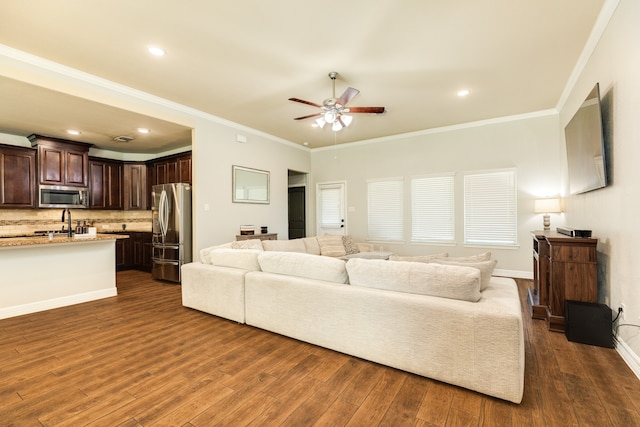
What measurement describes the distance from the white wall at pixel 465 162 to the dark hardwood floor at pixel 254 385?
9.04 feet

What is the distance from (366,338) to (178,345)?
1725 millimetres

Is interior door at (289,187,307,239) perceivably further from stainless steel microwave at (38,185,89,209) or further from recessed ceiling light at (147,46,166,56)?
recessed ceiling light at (147,46,166,56)

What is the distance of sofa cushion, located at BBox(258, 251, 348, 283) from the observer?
2.59m

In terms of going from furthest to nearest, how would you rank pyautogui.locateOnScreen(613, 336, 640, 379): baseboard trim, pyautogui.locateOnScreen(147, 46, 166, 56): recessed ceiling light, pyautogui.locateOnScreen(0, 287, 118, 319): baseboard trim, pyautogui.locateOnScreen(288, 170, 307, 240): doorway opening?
pyautogui.locateOnScreen(288, 170, 307, 240): doorway opening, pyautogui.locateOnScreen(0, 287, 118, 319): baseboard trim, pyautogui.locateOnScreen(147, 46, 166, 56): recessed ceiling light, pyautogui.locateOnScreen(613, 336, 640, 379): baseboard trim

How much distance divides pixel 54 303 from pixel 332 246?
4.08 meters

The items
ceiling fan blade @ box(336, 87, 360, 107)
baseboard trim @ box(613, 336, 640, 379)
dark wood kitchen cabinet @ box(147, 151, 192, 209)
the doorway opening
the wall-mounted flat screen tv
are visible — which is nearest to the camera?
baseboard trim @ box(613, 336, 640, 379)

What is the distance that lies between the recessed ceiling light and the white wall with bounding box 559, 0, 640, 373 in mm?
4115

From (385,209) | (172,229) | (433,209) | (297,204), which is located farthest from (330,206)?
(172,229)

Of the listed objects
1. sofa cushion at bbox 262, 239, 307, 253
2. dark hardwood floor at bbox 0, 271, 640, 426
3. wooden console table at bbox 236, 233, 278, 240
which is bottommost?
dark hardwood floor at bbox 0, 271, 640, 426

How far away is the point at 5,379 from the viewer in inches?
83.8

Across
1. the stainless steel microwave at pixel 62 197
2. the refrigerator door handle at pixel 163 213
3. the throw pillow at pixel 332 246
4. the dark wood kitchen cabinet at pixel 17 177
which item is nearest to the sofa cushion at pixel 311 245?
the throw pillow at pixel 332 246

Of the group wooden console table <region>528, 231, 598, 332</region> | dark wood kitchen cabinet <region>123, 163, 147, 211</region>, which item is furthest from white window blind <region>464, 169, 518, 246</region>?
dark wood kitchen cabinet <region>123, 163, 147, 211</region>

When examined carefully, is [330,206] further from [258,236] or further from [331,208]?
[258,236]

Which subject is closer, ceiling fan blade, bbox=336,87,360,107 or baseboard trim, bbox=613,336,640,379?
baseboard trim, bbox=613,336,640,379
